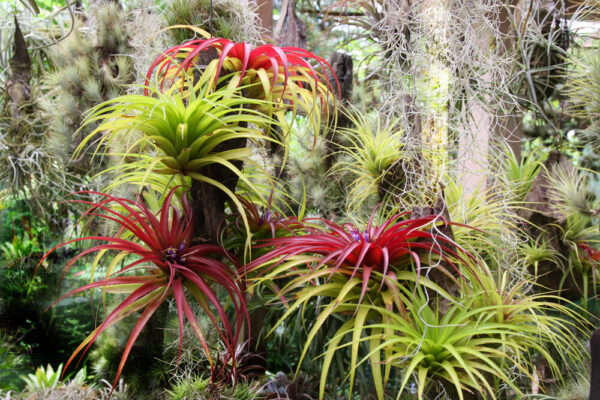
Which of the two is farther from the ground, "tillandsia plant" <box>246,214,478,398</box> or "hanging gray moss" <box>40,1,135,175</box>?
"hanging gray moss" <box>40,1,135,175</box>

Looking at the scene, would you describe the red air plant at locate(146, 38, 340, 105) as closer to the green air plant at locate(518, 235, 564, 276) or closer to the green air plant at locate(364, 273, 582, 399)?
the green air plant at locate(364, 273, 582, 399)

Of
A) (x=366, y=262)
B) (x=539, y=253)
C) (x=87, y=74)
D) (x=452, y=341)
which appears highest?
(x=87, y=74)

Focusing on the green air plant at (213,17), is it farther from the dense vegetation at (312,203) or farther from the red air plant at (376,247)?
the red air plant at (376,247)

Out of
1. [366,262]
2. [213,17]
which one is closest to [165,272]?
[366,262]

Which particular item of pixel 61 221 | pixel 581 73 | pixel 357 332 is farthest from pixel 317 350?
pixel 61 221

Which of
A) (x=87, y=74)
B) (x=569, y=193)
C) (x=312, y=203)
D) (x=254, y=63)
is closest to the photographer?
(x=254, y=63)

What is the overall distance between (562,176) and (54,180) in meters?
2.01

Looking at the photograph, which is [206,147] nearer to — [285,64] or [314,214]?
[285,64]

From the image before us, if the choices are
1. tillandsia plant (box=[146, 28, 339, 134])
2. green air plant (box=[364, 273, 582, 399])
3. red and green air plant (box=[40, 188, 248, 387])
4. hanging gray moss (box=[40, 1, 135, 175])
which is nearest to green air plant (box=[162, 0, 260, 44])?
tillandsia plant (box=[146, 28, 339, 134])

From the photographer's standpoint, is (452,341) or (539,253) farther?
(539,253)

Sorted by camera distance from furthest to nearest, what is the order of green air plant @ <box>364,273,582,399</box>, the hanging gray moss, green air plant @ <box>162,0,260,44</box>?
the hanging gray moss
green air plant @ <box>162,0,260,44</box>
green air plant @ <box>364,273,582,399</box>

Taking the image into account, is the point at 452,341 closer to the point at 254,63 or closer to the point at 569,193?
the point at 254,63

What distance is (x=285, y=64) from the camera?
0.85 metres

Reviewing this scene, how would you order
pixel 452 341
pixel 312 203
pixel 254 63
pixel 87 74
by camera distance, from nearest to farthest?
pixel 452 341, pixel 254 63, pixel 312 203, pixel 87 74
